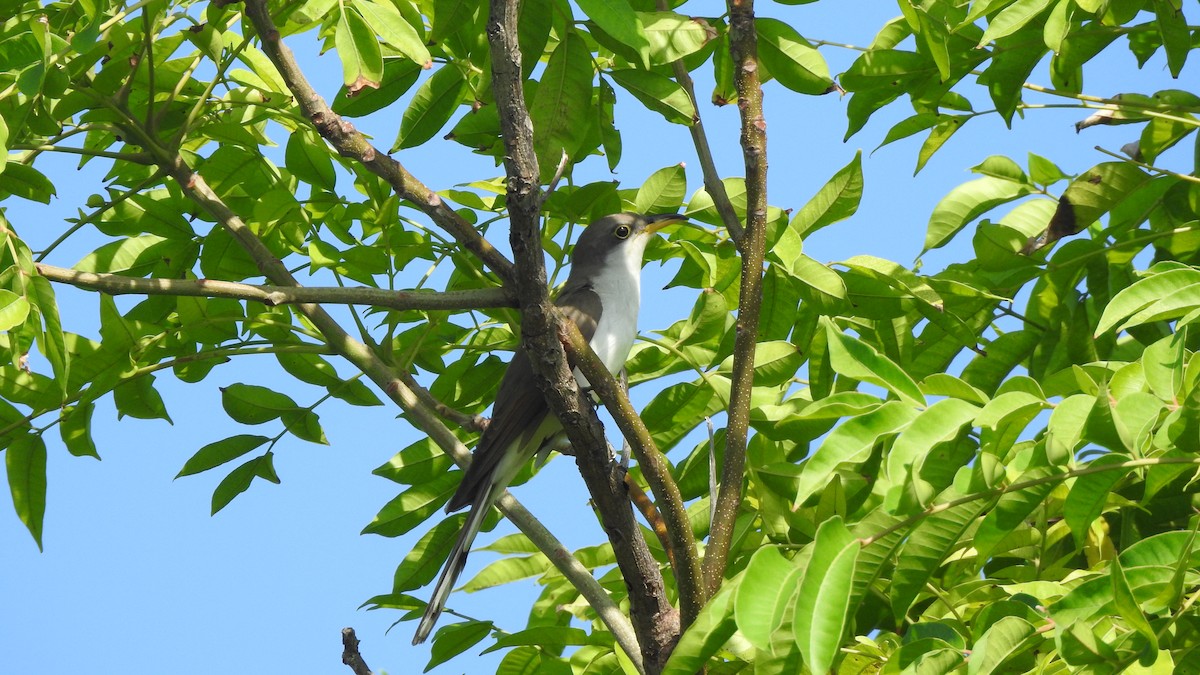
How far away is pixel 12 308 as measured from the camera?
262 centimetres

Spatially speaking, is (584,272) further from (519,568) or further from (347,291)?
(347,291)

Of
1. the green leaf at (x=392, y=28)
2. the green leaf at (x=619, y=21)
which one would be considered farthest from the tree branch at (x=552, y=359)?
the green leaf at (x=392, y=28)

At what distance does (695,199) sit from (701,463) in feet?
2.89

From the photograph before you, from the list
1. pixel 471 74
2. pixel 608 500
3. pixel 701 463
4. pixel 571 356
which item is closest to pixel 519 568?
pixel 701 463

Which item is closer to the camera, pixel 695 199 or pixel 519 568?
pixel 695 199

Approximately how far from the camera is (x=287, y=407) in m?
4.02

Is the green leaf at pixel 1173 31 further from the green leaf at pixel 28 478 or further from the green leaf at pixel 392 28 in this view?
the green leaf at pixel 28 478

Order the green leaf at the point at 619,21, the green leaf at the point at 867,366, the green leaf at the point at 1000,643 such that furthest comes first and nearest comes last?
the green leaf at the point at 619,21
the green leaf at the point at 867,366
the green leaf at the point at 1000,643

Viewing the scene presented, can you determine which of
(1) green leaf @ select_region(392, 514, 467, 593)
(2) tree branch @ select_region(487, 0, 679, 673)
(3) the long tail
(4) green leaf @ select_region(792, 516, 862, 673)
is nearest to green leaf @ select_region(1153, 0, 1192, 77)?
(2) tree branch @ select_region(487, 0, 679, 673)

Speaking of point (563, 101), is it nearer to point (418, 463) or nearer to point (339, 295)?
point (339, 295)

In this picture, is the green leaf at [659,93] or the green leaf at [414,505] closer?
the green leaf at [659,93]

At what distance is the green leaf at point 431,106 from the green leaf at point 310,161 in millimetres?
486

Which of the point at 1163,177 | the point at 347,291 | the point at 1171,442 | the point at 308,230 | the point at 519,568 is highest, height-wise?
the point at 308,230

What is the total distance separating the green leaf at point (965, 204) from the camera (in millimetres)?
3725
